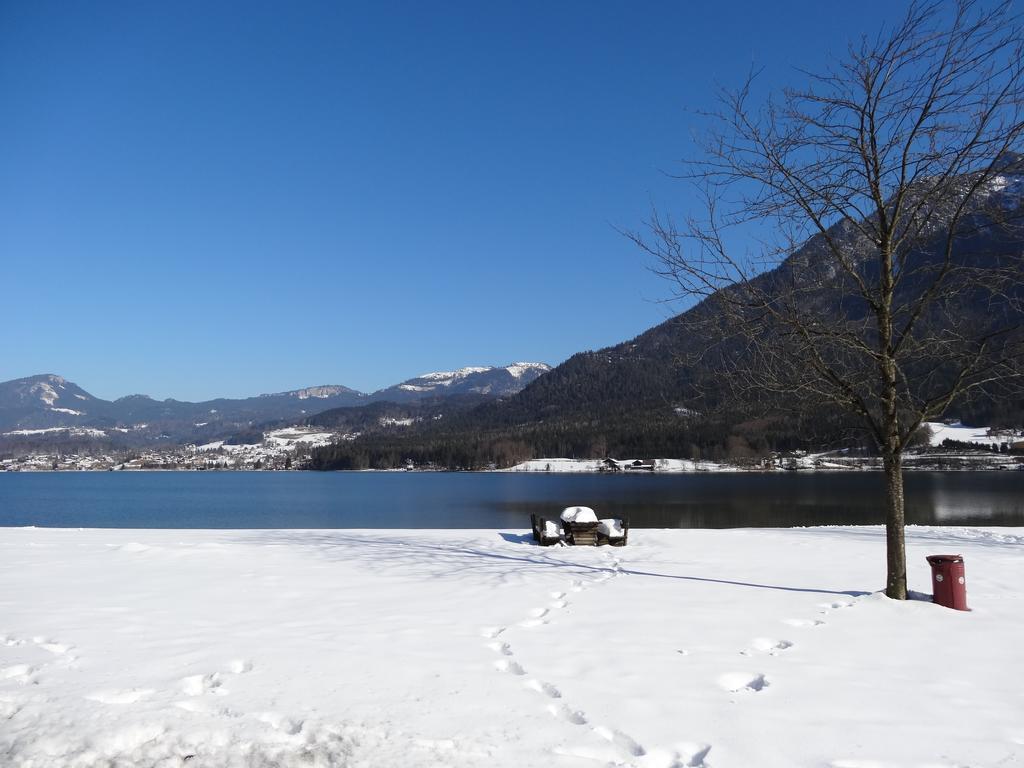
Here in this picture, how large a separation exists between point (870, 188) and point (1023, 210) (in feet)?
6.90

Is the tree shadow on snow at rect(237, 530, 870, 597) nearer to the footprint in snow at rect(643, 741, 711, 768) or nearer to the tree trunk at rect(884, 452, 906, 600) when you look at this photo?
the tree trunk at rect(884, 452, 906, 600)

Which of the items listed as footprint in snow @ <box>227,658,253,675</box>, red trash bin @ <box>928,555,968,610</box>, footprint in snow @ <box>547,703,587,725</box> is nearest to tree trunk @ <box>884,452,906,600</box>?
red trash bin @ <box>928,555,968,610</box>

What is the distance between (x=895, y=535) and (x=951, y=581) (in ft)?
3.24

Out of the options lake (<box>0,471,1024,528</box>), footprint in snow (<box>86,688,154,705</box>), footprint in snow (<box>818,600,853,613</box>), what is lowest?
lake (<box>0,471,1024,528</box>)

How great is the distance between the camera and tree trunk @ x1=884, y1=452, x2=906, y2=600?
1055cm

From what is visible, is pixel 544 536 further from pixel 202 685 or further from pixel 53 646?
pixel 202 685

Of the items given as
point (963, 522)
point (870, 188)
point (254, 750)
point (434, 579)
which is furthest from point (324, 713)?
point (963, 522)

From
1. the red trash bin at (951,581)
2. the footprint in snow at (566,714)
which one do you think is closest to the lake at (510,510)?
the red trash bin at (951,581)

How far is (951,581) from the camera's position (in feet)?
32.6

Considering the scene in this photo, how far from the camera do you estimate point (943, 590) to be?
33.0ft

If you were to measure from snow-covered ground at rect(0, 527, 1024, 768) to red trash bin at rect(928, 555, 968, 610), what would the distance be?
338 millimetres

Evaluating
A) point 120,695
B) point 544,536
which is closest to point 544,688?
point 120,695

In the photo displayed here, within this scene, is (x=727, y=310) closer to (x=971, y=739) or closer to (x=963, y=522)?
(x=971, y=739)

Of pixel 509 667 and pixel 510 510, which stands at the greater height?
pixel 509 667
